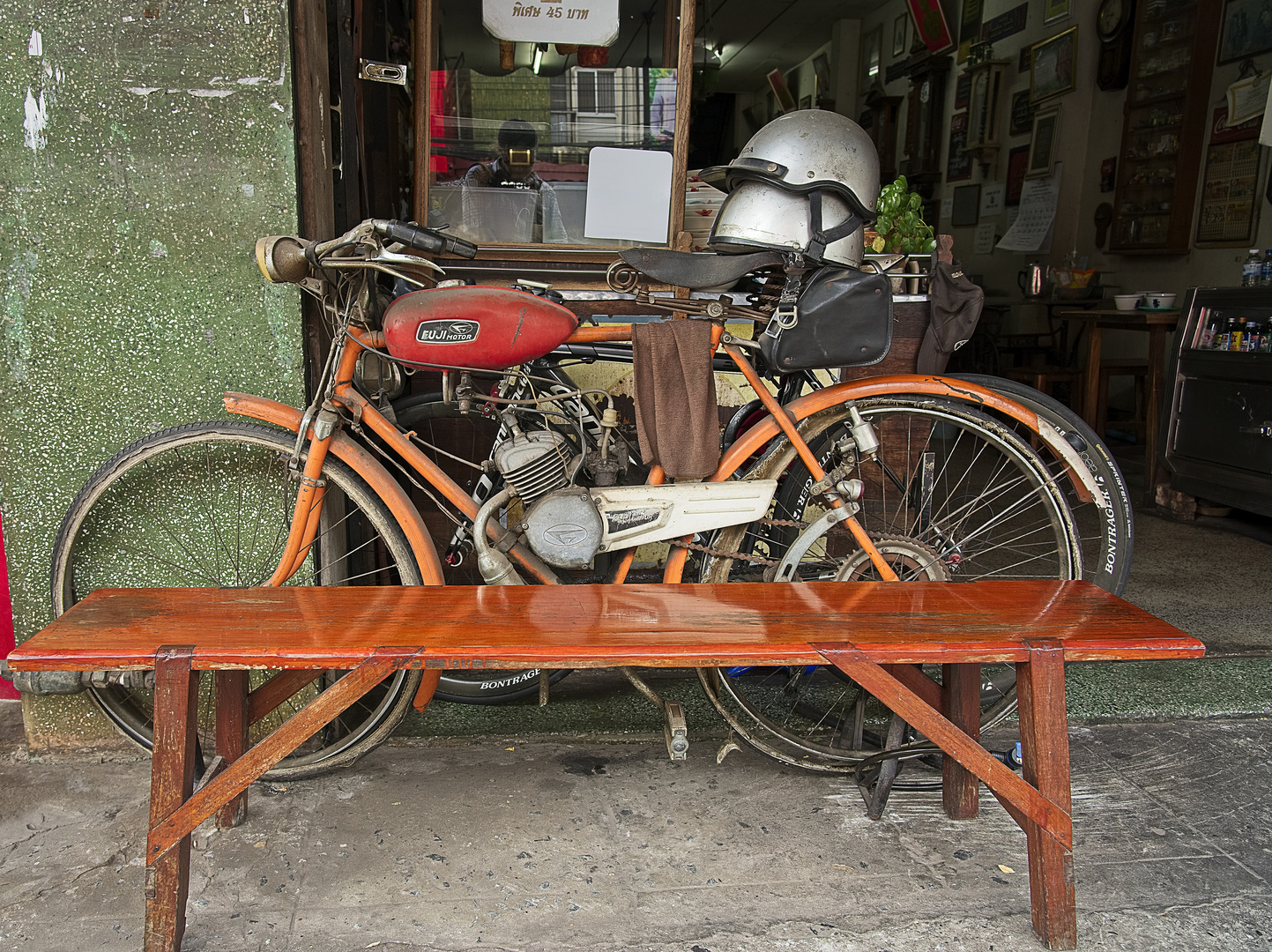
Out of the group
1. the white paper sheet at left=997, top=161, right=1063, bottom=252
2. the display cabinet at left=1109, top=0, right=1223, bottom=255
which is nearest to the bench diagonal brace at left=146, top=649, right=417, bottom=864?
the display cabinet at left=1109, top=0, right=1223, bottom=255

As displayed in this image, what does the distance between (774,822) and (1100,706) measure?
1.32 m

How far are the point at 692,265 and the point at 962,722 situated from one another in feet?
4.36

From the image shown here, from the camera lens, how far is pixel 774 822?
2.48 meters

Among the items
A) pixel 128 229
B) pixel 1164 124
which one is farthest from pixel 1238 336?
pixel 128 229

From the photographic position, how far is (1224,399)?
502cm

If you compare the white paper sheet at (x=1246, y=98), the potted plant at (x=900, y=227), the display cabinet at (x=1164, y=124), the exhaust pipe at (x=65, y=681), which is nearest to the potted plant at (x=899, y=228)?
the potted plant at (x=900, y=227)

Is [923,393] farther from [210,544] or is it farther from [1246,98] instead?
[1246,98]

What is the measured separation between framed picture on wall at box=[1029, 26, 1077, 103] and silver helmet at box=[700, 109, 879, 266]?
6613 mm

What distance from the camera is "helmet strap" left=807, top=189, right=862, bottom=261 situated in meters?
2.68

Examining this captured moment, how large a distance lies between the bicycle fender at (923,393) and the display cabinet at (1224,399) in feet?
9.16

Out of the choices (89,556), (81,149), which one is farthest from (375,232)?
(89,556)

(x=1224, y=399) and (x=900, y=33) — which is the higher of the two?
(x=900, y=33)

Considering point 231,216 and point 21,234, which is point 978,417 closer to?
point 231,216

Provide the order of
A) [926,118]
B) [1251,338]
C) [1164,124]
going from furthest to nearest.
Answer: [926,118] → [1164,124] → [1251,338]
